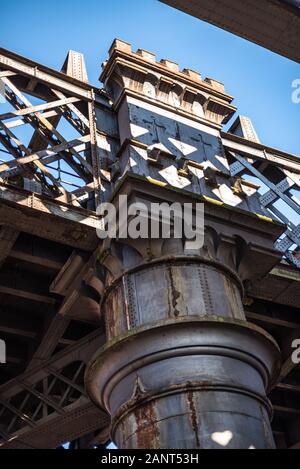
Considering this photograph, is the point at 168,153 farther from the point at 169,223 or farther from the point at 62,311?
the point at 62,311

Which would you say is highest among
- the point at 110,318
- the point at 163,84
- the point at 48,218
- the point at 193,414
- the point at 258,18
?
the point at 163,84

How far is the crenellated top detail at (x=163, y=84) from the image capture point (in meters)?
10.3

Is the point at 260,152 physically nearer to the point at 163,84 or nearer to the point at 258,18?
the point at 163,84

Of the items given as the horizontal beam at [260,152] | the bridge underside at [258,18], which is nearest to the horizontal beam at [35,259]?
the bridge underside at [258,18]

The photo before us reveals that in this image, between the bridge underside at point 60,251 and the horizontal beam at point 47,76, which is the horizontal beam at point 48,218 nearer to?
the bridge underside at point 60,251

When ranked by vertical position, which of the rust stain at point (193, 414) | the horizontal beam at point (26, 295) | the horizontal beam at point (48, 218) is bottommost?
the rust stain at point (193, 414)

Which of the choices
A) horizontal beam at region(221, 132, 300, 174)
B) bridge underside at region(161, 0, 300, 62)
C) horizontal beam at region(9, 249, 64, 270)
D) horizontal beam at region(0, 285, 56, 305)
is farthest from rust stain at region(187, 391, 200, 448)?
horizontal beam at region(221, 132, 300, 174)

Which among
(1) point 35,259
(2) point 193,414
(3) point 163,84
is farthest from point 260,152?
Result: (2) point 193,414

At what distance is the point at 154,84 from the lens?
10.5 metres

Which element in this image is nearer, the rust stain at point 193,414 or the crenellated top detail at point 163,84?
the rust stain at point 193,414

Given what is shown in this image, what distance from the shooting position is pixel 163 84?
10.5 m

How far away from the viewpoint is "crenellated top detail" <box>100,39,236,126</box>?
1027 centimetres

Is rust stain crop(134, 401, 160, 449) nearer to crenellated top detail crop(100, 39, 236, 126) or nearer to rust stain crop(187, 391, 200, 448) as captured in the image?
rust stain crop(187, 391, 200, 448)

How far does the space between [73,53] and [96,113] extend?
1955 millimetres
